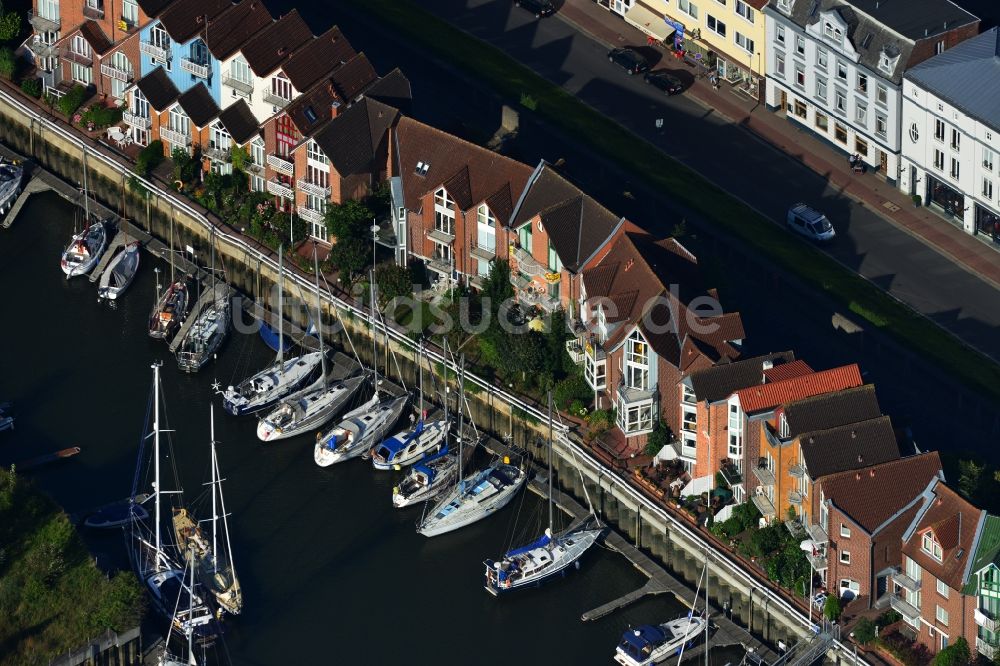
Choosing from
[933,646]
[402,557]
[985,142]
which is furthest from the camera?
[985,142]

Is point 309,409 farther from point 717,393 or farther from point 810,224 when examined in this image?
point 810,224

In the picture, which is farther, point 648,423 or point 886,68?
point 886,68

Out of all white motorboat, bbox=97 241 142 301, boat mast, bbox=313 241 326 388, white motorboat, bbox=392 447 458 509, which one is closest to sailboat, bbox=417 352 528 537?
white motorboat, bbox=392 447 458 509

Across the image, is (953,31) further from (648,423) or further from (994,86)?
(648,423)

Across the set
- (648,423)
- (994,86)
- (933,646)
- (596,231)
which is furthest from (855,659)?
(994,86)

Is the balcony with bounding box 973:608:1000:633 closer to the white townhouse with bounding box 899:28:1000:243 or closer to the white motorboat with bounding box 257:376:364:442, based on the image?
the white townhouse with bounding box 899:28:1000:243

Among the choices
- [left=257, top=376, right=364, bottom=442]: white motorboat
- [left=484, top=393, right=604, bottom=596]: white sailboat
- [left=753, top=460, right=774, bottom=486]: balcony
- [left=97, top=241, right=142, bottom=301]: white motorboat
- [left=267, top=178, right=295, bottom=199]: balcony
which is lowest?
[left=484, top=393, right=604, bottom=596]: white sailboat
